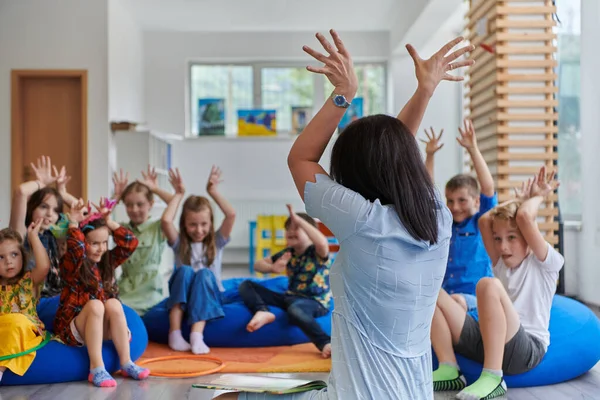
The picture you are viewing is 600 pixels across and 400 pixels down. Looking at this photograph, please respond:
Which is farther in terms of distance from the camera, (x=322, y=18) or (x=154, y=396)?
(x=322, y=18)

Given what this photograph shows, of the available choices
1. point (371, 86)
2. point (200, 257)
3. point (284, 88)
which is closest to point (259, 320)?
point (200, 257)

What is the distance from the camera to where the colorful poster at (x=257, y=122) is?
9.67 metres

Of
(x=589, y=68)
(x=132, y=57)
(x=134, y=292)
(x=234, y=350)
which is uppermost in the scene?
(x=132, y=57)

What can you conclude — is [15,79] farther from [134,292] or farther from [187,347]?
[187,347]

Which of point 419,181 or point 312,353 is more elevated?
point 419,181

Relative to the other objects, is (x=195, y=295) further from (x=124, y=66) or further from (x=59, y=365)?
(x=124, y=66)

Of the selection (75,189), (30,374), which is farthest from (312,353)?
(75,189)

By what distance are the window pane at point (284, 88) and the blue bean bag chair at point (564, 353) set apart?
6998 mm

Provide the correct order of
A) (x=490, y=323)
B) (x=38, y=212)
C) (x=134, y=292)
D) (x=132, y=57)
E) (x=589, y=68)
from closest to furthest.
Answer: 1. (x=490, y=323)
2. (x=38, y=212)
3. (x=134, y=292)
4. (x=589, y=68)
5. (x=132, y=57)

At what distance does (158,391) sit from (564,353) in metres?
1.64

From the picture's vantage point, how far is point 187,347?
3.71 m

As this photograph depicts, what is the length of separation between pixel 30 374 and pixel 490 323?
1.88 m

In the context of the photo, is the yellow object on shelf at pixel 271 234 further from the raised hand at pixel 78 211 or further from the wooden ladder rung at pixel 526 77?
the raised hand at pixel 78 211

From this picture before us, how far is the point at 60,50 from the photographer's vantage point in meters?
7.33
